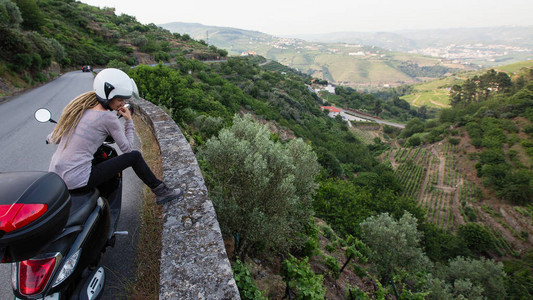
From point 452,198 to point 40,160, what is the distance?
176 ft

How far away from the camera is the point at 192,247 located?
2.66m

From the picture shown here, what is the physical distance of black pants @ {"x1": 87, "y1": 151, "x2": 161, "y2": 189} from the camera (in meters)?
2.91

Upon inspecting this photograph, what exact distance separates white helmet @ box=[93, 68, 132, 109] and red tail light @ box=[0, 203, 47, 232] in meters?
1.75

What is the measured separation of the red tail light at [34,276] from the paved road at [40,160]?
100 centimetres

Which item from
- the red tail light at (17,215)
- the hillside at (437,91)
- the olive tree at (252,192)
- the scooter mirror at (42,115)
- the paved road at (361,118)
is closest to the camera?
the red tail light at (17,215)

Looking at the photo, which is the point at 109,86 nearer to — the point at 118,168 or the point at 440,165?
the point at 118,168

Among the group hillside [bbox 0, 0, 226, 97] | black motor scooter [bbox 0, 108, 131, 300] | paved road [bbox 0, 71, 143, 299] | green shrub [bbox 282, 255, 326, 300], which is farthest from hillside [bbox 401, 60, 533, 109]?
black motor scooter [bbox 0, 108, 131, 300]

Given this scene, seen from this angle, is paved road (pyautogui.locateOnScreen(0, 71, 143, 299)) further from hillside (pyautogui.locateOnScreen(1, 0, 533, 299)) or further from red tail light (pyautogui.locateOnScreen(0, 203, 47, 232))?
red tail light (pyautogui.locateOnScreen(0, 203, 47, 232))

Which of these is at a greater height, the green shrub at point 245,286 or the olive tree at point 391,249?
the green shrub at point 245,286

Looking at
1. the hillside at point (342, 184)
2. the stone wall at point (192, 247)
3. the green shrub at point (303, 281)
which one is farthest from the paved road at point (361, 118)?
the stone wall at point (192, 247)

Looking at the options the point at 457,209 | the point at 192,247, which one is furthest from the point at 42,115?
the point at 457,209

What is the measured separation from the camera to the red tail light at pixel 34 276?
186 cm

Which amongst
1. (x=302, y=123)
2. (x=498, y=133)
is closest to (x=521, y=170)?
(x=498, y=133)

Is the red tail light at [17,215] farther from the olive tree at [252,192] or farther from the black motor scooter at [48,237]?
the olive tree at [252,192]
